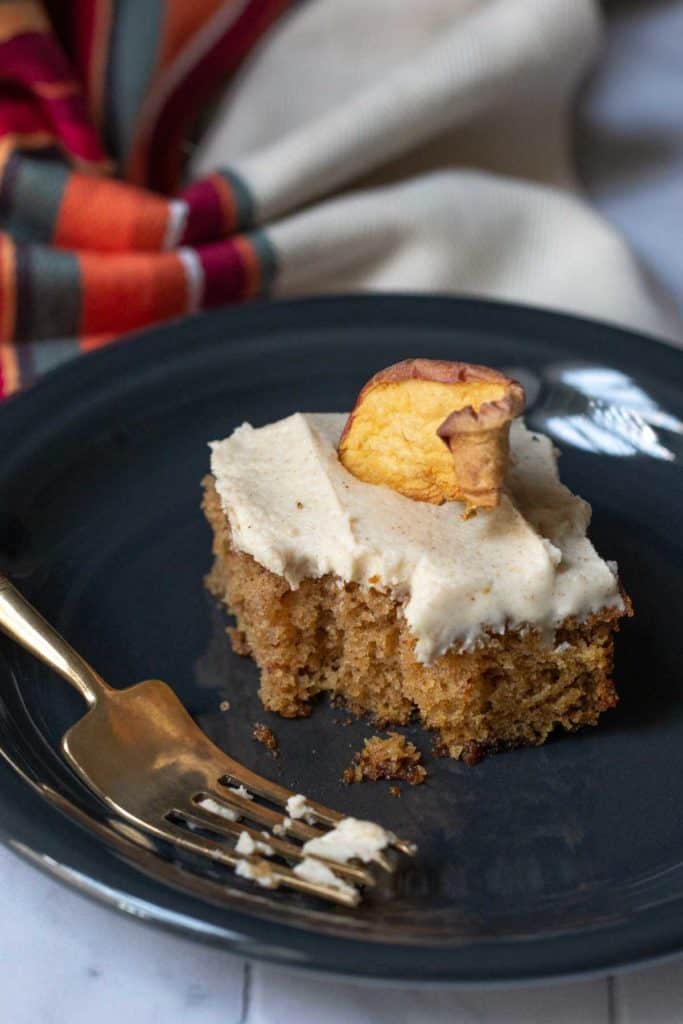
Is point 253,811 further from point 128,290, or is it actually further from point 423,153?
point 423,153

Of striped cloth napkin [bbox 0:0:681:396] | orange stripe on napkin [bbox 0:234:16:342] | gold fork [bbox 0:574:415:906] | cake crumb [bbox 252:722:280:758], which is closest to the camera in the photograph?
gold fork [bbox 0:574:415:906]

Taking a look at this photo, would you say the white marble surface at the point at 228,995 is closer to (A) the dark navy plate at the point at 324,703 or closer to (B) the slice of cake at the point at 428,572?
(A) the dark navy plate at the point at 324,703

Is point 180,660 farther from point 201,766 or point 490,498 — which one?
point 490,498

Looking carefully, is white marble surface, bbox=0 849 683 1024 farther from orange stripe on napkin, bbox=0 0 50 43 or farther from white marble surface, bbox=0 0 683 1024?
orange stripe on napkin, bbox=0 0 50 43

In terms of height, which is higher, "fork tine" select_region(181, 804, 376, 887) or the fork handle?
the fork handle

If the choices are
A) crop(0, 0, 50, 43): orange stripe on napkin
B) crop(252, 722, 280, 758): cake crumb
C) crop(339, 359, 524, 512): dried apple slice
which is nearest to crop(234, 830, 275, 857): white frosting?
crop(252, 722, 280, 758): cake crumb

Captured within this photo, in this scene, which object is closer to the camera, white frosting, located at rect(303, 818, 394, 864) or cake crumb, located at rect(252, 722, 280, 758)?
white frosting, located at rect(303, 818, 394, 864)
